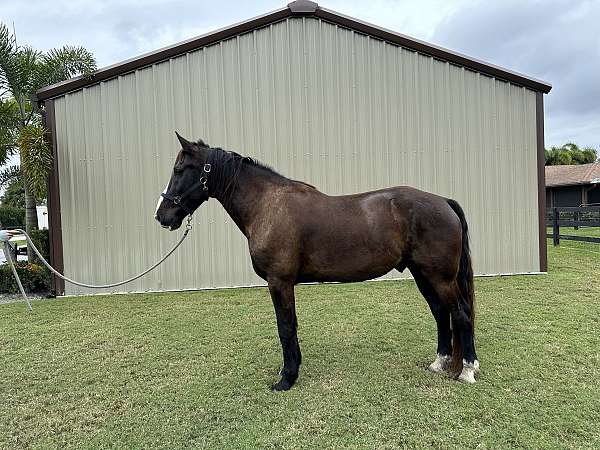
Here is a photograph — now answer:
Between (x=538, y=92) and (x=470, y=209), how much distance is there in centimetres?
244

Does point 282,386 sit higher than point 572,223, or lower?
lower

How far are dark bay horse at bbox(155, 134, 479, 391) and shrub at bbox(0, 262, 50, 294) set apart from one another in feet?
17.3

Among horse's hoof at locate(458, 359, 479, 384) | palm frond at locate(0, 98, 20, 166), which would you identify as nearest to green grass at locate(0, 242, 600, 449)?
horse's hoof at locate(458, 359, 479, 384)

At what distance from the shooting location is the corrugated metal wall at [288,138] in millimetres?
6992

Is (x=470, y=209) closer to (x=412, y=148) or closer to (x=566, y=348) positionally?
(x=412, y=148)

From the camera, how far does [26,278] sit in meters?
7.21

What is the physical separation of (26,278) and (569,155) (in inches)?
1523

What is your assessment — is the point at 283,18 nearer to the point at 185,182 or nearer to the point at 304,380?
the point at 185,182

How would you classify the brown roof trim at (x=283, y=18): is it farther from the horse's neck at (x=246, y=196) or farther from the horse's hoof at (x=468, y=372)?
the horse's hoof at (x=468, y=372)

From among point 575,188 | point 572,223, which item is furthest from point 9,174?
point 575,188

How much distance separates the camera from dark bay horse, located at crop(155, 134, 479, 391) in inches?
121

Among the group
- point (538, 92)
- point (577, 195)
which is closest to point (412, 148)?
point (538, 92)

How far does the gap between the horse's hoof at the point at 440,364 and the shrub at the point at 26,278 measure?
6.57 metres

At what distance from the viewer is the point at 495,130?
7.57 meters
